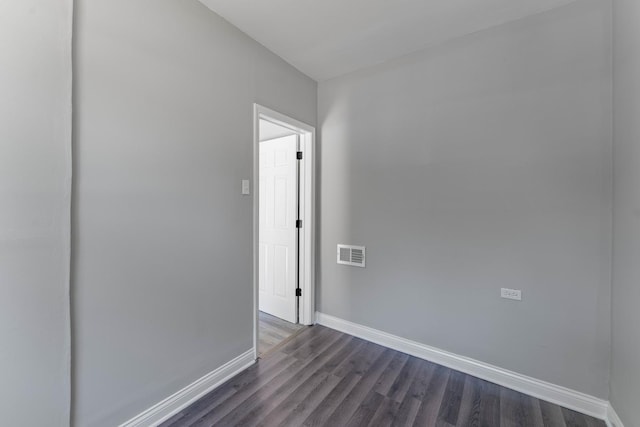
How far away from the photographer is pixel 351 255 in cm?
278

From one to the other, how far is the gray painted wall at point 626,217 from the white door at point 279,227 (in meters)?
2.44

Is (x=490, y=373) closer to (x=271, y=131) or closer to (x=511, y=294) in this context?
(x=511, y=294)

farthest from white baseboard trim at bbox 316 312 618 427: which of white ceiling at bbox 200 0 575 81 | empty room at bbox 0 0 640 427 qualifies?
white ceiling at bbox 200 0 575 81

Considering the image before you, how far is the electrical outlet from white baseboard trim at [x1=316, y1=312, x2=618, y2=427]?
1.80ft

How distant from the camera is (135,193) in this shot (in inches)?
60.7

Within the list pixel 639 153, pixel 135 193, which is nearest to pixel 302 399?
pixel 135 193

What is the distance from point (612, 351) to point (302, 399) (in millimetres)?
1979

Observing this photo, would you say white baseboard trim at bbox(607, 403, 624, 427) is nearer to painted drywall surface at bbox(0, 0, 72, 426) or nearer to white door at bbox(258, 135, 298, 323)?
white door at bbox(258, 135, 298, 323)

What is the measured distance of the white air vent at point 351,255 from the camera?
107 inches

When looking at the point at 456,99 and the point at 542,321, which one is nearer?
the point at 542,321

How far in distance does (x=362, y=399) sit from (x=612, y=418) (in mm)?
1483

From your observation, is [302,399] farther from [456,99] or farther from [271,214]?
[456,99]

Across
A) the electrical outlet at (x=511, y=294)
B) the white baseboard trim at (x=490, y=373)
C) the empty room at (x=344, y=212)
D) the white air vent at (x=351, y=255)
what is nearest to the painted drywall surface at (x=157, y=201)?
the empty room at (x=344, y=212)

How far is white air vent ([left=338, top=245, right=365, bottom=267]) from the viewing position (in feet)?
8.93
